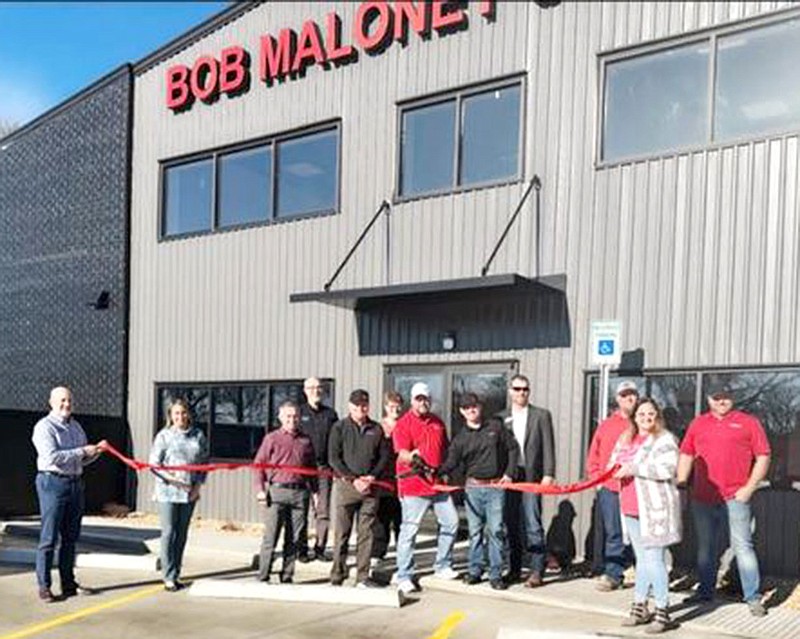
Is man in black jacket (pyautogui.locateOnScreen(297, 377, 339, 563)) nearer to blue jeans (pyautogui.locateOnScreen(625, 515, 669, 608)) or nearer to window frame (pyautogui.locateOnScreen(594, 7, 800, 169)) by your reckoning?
blue jeans (pyautogui.locateOnScreen(625, 515, 669, 608))

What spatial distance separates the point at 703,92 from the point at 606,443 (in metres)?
3.72

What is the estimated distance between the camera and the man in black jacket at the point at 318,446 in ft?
29.7

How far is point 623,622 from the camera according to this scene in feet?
23.0

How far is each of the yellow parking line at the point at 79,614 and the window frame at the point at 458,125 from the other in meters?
5.39

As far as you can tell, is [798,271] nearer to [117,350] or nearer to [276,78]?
[276,78]

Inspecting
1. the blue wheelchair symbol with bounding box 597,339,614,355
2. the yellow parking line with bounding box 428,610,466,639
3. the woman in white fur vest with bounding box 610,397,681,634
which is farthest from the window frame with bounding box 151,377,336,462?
the woman in white fur vest with bounding box 610,397,681,634

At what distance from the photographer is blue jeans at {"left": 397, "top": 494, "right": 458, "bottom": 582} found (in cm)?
793

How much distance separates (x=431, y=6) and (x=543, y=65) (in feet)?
5.73

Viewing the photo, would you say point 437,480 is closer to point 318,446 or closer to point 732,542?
point 318,446

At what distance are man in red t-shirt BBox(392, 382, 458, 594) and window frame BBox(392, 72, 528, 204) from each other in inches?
131

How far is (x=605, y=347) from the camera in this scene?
875 cm

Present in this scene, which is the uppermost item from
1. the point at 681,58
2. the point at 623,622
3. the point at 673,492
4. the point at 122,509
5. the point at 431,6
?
the point at 431,6

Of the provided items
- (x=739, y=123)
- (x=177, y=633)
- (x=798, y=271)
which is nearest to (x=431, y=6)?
(x=739, y=123)

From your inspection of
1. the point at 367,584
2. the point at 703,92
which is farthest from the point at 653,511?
the point at 703,92
